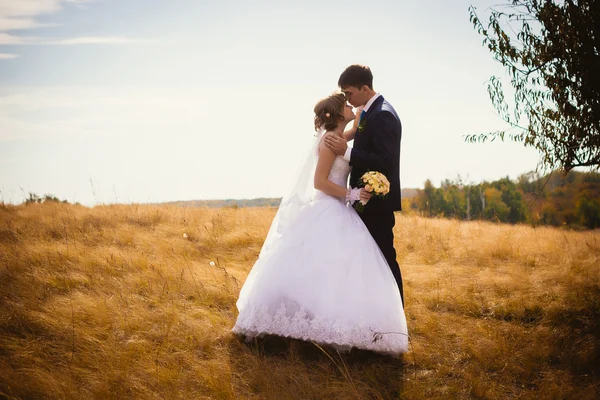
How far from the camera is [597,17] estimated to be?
220 inches

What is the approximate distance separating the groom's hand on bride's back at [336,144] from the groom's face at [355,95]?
57cm

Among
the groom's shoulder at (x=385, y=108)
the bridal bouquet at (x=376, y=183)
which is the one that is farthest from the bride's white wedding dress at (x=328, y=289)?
the groom's shoulder at (x=385, y=108)

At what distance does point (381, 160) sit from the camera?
15.5 feet

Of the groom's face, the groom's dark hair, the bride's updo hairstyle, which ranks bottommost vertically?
the bride's updo hairstyle

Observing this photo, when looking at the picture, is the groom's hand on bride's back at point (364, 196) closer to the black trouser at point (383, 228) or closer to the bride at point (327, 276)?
the bride at point (327, 276)

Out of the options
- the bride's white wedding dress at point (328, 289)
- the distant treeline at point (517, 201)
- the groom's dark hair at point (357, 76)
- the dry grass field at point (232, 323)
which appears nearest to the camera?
the dry grass field at point (232, 323)

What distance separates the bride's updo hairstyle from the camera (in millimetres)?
4895

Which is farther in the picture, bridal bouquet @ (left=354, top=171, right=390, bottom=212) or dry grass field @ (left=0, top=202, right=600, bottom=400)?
bridal bouquet @ (left=354, top=171, right=390, bottom=212)

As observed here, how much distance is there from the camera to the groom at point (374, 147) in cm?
475

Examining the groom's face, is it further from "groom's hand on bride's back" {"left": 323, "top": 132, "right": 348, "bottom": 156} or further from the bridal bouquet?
the bridal bouquet

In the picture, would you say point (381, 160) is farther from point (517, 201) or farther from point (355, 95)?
point (517, 201)

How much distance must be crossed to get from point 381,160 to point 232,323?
9.72 ft

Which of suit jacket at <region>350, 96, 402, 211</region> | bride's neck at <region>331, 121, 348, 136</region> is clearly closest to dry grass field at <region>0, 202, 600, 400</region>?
suit jacket at <region>350, 96, 402, 211</region>

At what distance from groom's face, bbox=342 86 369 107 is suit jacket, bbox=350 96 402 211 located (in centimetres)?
17
